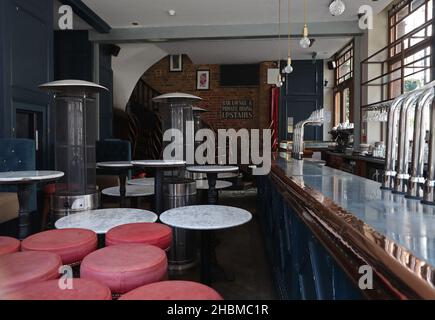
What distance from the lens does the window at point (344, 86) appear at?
795 cm

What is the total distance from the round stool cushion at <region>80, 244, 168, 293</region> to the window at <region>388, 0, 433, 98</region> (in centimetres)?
438

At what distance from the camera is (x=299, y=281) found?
1.73 meters

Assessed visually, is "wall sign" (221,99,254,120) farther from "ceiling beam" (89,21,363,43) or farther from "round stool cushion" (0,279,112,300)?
"round stool cushion" (0,279,112,300)

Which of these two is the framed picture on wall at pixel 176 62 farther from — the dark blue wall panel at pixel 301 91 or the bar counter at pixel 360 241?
the bar counter at pixel 360 241

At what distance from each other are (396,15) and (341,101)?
3.15 meters

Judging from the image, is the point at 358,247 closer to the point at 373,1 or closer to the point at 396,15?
the point at 373,1

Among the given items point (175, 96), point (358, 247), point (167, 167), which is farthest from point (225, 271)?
point (358, 247)

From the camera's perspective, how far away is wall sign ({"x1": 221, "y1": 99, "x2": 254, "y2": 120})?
1001 centimetres

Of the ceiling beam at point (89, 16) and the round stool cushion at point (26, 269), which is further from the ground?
the ceiling beam at point (89, 16)

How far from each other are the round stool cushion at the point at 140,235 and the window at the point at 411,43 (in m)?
4.13

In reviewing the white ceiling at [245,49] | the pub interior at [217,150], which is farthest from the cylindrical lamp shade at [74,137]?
the white ceiling at [245,49]

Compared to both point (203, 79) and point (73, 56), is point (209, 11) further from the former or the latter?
point (203, 79)

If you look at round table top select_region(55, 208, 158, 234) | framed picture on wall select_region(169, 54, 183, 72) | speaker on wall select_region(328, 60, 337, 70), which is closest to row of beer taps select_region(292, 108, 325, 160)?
round table top select_region(55, 208, 158, 234)

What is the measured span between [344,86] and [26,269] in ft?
27.9
